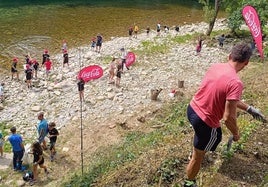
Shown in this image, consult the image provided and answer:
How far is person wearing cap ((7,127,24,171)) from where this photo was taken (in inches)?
503

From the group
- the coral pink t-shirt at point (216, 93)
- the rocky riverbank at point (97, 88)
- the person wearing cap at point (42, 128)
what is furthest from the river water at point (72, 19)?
the coral pink t-shirt at point (216, 93)

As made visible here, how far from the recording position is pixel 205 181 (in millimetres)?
6230

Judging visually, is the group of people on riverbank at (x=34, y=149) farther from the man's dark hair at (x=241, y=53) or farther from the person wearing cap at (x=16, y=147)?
the man's dark hair at (x=241, y=53)

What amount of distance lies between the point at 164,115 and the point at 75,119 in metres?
4.29

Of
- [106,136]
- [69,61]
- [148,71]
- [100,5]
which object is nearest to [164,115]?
[106,136]

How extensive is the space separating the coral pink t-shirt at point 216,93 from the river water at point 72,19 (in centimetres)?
2201

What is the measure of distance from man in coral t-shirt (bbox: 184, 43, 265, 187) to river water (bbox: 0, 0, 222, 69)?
21.9 metres

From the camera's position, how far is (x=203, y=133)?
521 cm

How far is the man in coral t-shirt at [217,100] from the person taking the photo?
466cm

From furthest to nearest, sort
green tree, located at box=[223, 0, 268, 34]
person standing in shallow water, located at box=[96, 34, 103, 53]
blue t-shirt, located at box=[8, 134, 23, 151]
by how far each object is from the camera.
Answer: person standing in shallow water, located at box=[96, 34, 103, 53]
green tree, located at box=[223, 0, 268, 34]
blue t-shirt, located at box=[8, 134, 23, 151]

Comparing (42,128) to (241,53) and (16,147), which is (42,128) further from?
(241,53)

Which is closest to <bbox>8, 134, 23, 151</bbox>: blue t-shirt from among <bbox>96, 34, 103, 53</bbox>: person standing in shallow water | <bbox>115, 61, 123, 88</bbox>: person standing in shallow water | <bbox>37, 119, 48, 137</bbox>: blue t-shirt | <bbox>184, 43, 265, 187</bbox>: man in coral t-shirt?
<bbox>37, 119, 48, 137</bbox>: blue t-shirt

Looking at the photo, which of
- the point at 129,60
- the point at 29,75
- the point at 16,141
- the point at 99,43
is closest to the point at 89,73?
the point at 16,141

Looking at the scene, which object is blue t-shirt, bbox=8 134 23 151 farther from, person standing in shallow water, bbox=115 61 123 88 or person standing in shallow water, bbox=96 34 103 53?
person standing in shallow water, bbox=96 34 103 53
